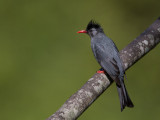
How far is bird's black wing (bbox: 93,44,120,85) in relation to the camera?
3.91 m

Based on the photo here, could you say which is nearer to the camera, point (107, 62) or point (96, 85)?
point (96, 85)

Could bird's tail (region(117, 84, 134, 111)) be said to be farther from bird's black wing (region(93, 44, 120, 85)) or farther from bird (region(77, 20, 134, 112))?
bird's black wing (region(93, 44, 120, 85))

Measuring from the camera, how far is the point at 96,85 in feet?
11.7

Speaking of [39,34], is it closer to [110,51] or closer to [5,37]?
[5,37]

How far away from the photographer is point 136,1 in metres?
6.26

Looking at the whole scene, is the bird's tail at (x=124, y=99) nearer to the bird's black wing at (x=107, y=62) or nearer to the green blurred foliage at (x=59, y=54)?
the bird's black wing at (x=107, y=62)

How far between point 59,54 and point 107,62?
4.86 feet

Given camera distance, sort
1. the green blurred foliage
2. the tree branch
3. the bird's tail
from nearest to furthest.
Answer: the tree branch < the bird's tail < the green blurred foliage

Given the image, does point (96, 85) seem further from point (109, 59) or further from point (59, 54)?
point (59, 54)

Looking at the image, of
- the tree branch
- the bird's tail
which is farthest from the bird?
the tree branch

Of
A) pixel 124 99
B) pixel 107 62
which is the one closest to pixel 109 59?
pixel 107 62

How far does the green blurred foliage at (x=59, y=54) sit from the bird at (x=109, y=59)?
813mm

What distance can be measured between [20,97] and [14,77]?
387mm

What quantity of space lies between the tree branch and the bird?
105mm
